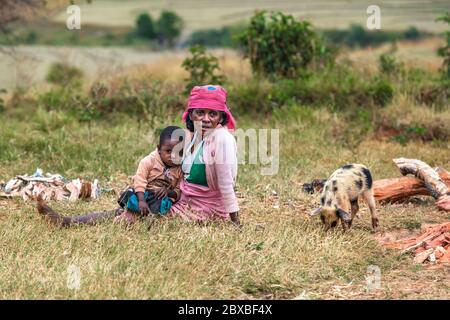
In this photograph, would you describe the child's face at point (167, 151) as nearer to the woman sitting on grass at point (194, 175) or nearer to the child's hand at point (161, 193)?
the woman sitting on grass at point (194, 175)

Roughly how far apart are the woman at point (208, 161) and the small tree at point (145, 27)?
27981 mm

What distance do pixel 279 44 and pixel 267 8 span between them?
78.2ft

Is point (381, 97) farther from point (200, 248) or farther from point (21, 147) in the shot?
point (200, 248)

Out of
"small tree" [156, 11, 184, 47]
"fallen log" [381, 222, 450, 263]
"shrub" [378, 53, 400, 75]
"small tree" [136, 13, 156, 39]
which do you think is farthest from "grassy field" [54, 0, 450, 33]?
"fallen log" [381, 222, 450, 263]

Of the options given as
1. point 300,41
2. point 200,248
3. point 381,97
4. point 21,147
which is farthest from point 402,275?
point 300,41

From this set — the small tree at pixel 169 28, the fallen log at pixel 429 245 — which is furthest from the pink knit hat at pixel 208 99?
the small tree at pixel 169 28

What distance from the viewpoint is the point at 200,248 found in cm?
560

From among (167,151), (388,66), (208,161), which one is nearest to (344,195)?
(208,161)

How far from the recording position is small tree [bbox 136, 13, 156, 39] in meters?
33.9

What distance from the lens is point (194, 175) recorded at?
6.40 metres

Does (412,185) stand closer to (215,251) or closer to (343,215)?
(343,215)

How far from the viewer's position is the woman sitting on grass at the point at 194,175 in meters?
6.23

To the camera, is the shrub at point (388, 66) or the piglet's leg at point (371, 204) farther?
the shrub at point (388, 66)

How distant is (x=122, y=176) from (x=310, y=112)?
335 centimetres
